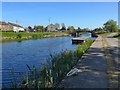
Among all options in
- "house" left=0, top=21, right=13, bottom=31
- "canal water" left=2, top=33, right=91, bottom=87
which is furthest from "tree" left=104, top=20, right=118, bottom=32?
"canal water" left=2, top=33, right=91, bottom=87

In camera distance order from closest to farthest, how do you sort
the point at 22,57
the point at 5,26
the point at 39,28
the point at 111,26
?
1. the point at 22,57
2. the point at 111,26
3. the point at 5,26
4. the point at 39,28

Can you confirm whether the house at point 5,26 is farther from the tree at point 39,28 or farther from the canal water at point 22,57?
the canal water at point 22,57

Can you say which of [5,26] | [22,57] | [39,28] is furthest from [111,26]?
[22,57]

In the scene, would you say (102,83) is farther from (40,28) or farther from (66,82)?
(40,28)

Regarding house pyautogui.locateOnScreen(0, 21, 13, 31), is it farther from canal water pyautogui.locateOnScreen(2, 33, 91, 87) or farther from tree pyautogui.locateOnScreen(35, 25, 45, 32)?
canal water pyautogui.locateOnScreen(2, 33, 91, 87)

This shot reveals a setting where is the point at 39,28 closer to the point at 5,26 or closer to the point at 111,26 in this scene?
the point at 5,26

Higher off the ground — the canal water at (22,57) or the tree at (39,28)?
the tree at (39,28)

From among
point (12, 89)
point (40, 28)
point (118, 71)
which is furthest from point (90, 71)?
point (40, 28)

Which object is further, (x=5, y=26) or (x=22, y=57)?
(x=5, y=26)

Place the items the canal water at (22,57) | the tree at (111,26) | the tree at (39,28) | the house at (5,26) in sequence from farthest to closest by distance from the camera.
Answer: the tree at (39,28)
the house at (5,26)
the tree at (111,26)
the canal water at (22,57)

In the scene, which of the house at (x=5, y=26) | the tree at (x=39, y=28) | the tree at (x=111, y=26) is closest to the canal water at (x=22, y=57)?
the tree at (x=111, y=26)

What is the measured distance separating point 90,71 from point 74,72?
4.64 ft

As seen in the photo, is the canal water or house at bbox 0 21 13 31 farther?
house at bbox 0 21 13 31

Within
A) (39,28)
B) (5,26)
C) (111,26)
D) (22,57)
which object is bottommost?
(22,57)
